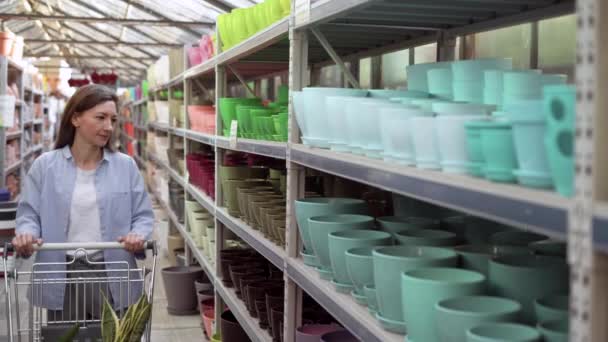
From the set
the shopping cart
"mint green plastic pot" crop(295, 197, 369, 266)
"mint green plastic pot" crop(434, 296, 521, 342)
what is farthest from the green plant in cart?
"mint green plastic pot" crop(434, 296, 521, 342)

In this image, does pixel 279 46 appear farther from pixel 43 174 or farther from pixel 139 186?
pixel 43 174

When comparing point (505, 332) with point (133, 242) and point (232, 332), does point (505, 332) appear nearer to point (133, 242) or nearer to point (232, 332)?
point (133, 242)

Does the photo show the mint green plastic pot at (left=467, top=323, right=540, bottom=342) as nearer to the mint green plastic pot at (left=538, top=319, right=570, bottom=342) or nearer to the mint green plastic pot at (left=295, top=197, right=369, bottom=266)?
the mint green plastic pot at (left=538, top=319, right=570, bottom=342)

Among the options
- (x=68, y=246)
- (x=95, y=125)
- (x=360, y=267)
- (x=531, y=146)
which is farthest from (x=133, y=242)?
(x=531, y=146)

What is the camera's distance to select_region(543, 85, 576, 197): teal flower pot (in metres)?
1.03

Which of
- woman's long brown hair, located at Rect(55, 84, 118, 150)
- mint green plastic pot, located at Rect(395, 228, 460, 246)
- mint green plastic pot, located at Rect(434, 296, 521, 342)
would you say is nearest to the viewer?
mint green plastic pot, located at Rect(434, 296, 521, 342)

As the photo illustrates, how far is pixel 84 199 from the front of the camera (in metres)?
2.96

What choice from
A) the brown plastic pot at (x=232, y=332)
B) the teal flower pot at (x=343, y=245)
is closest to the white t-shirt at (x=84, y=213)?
the brown plastic pot at (x=232, y=332)

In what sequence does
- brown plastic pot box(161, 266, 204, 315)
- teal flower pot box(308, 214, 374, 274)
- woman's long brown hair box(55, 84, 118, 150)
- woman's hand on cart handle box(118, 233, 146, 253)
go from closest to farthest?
1. teal flower pot box(308, 214, 374, 274)
2. woman's hand on cart handle box(118, 233, 146, 253)
3. woman's long brown hair box(55, 84, 118, 150)
4. brown plastic pot box(161, 266, 204, 315)

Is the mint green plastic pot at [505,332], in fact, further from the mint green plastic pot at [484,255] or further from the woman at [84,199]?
the woman at [84,199]

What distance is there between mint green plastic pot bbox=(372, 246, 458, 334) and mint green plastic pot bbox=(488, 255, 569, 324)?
16 cm

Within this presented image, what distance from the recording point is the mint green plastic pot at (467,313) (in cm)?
132

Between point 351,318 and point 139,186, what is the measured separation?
1509 mm

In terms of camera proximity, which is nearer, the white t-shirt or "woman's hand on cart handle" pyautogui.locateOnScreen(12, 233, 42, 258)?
"woman's hand on cart handle" pyautogui.locateOnScreen(12, 233, 42, 258)
